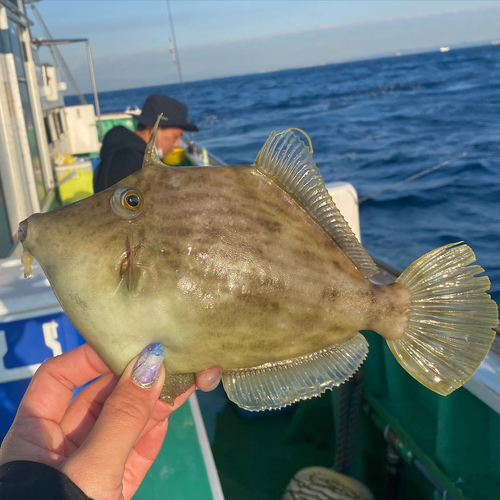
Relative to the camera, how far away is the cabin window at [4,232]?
180 inches

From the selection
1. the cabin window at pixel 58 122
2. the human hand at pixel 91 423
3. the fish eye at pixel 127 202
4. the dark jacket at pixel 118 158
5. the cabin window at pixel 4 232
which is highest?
the cabin window at pixel 58 122

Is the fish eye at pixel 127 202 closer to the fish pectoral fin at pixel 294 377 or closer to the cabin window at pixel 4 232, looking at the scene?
the fish pectoral fin at pixel 294 377

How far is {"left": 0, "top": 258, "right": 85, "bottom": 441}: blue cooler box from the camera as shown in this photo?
2.43 m

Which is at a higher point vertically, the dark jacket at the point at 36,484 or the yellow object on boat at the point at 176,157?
the yellow object on boat at the point at 176,157

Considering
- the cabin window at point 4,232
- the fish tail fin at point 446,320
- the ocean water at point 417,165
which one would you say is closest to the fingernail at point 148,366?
the fish tail fin at point 446,320

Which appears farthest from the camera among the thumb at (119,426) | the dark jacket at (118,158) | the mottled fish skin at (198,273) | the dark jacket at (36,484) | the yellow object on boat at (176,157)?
the yellow object on boat at (176,157)

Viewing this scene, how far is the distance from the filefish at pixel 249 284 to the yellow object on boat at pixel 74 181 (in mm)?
6225

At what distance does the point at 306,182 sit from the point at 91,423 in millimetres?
1235

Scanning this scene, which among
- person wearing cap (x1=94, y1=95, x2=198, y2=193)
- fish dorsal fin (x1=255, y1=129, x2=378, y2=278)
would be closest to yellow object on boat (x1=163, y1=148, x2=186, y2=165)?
person wearing cap (x1=94, y1=95, x2=198, y2=193)

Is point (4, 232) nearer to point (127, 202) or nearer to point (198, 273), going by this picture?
point (127, 202)

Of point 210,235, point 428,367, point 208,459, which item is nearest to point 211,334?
point 210,235

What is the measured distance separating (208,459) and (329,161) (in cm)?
1248

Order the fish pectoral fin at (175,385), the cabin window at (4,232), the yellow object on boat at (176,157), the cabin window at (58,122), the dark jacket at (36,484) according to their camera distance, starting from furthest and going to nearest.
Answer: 1. the cabin window at (58,122)
2. the yellow object on boat at (176,157)
3. the cabin window at (4,232)
4. the fish pectoral fin at (175,385)
5. the dark jacket at (36,484)

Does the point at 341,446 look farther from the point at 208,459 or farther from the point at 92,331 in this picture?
the point at 92,331
